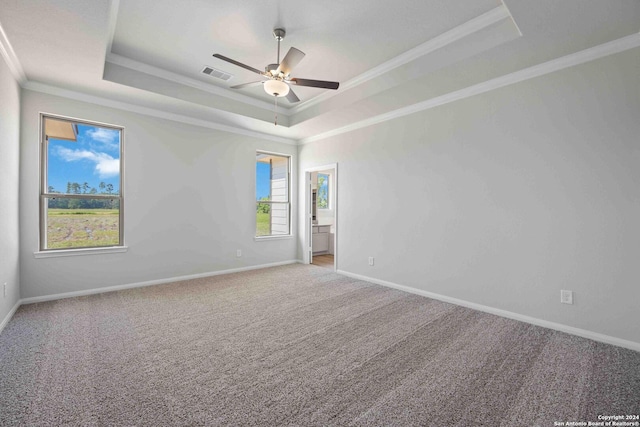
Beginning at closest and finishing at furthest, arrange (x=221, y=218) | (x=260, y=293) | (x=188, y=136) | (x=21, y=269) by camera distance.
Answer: (x=21, y=269), (x=260, y=293), (x=188, y=136), (x=221, y=218)

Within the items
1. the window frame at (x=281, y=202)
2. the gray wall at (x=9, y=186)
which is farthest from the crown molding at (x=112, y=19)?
the window frame at (x=281, y=202)

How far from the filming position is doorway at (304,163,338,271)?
5363 millimetres

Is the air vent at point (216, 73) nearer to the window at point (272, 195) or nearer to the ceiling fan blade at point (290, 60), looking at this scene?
the ceiling fan blade at point (290, 60)

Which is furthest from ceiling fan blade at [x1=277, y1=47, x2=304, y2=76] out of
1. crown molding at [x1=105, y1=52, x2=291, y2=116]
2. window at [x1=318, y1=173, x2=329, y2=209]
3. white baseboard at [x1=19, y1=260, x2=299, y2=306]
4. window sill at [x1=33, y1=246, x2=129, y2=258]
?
window at [x1=318, y1=173, x2=329, y2=209]

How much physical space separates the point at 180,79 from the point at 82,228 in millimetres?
2430

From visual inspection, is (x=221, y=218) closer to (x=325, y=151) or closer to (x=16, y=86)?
(x=325, y=151)

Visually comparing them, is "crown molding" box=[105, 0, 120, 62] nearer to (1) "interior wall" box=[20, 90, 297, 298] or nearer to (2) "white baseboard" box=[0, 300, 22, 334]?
(1) "interior wall" box=[20, 90, 297, 298]

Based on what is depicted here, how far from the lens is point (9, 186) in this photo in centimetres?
296

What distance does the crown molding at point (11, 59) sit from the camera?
2511mm

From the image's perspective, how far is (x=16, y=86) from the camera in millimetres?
3164

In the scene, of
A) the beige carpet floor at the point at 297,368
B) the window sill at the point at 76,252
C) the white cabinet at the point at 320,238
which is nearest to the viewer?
the beige carpet floor at the point at 297,368

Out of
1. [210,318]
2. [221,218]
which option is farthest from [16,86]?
[210,318]

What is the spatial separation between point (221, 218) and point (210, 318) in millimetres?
2300

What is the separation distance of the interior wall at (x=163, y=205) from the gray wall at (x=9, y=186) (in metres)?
0.18
